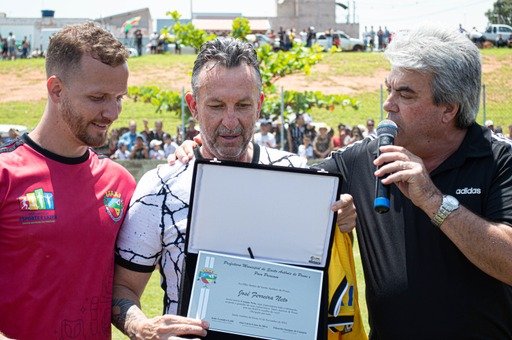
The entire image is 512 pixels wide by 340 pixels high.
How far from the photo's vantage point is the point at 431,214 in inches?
133

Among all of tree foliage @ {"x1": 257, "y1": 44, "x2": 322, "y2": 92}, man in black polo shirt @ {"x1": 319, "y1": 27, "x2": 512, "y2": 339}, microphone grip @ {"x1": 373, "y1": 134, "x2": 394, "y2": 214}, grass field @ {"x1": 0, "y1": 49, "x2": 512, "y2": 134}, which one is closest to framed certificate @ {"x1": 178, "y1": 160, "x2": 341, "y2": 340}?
microphone grip @ {"x1": 373, "y1": 134, "x2": 394, "y2": 214}

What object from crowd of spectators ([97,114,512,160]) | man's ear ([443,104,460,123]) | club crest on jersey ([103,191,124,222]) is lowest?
crowd of spectators ([97,114,512,160])

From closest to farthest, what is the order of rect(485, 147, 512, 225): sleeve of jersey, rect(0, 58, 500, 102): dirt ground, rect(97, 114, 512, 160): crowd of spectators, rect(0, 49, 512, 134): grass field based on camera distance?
rect(485, 147, 512, 225): sleeve of jersey < rect(97, 114, 512, 160): crowd of spectators < rect(0, 49, 512, 134): grass field < rect(0, 58, 500, 102): dirt ground

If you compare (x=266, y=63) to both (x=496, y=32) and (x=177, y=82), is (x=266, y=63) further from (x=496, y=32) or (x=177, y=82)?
(x=496, y=32)

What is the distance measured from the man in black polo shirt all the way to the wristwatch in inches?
0.7

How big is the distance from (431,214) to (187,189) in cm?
105

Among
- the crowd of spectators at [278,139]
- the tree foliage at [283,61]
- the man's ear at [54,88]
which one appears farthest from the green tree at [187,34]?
the man's ear at [54,88]

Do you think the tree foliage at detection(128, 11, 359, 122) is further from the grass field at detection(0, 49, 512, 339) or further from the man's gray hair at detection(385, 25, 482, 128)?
the man's gray hair at detection(385, 25, 482, 128)

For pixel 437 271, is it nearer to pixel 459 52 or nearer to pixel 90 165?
pixel 459 52

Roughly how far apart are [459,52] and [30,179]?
1966 millimetres

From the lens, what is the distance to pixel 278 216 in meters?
3.29

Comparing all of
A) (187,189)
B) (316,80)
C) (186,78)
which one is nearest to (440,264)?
(187,189)

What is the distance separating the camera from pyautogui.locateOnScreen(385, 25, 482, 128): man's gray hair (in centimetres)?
365

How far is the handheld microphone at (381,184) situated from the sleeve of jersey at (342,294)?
36 cm
